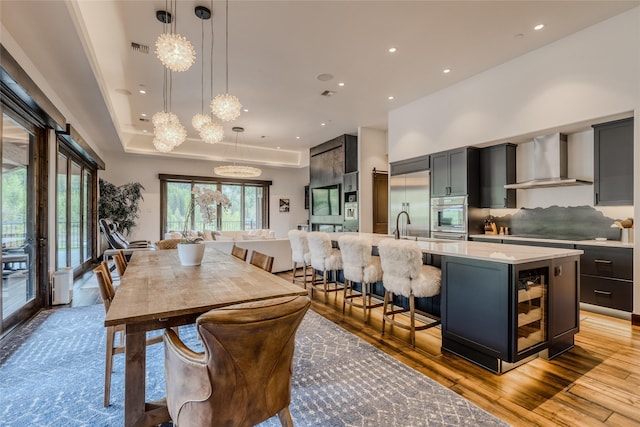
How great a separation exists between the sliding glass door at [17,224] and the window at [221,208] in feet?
16.4

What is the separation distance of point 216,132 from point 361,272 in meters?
2.69

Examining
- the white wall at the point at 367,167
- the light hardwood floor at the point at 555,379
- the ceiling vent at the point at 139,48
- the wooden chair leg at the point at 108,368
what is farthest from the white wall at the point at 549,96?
the wooden chair leg at the point at 108,368

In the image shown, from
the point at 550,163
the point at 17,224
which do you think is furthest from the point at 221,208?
the point at 550,163

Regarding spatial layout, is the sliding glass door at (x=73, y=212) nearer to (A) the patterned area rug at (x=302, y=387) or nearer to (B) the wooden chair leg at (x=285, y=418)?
(A) the patterned area rug at (x=302, y=387)

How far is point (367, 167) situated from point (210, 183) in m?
5.78

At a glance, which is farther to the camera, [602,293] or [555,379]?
[602,293]

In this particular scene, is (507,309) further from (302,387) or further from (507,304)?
(302,387)

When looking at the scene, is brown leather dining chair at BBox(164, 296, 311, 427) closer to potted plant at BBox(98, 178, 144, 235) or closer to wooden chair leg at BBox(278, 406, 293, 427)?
wooden chair leg at BBox(278, 406, 293, 427)

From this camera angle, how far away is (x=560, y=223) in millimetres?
4473

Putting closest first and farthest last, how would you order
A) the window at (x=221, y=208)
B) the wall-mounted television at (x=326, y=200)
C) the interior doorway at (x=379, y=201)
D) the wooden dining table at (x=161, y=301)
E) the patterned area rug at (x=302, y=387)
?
1. the wooden dining table at (x=161, y=301)
2. the patterned area rug at (x=302, y=387)
3. the interior doorway at (x=379, y=201)
4. the wall-mounted television at (x=326, y=200)
5. the window at (x=221, y=208)

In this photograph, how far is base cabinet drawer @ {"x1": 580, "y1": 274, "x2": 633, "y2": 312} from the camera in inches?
134

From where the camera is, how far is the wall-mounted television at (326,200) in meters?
8.52

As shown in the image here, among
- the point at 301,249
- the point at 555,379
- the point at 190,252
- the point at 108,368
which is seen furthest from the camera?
the point at 301,249

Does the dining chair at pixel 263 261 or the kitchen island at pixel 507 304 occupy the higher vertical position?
the dining chair at pixel 263 261
